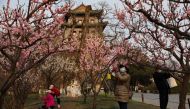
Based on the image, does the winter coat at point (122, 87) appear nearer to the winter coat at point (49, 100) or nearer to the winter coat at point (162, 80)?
the winter coat at point (162, 80)

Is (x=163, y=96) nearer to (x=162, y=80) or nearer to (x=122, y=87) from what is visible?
(x=162, y=80)

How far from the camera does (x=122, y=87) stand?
14.7m

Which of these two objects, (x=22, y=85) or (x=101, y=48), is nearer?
(x=22, y=85)

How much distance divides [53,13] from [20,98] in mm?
11211

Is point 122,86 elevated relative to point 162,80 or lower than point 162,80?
lower

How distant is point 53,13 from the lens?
472 inches

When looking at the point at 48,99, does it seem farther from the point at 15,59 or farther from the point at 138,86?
the point at 138,86

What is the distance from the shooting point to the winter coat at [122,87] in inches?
573

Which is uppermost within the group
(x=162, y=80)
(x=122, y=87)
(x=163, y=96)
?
(x=162, y=80)

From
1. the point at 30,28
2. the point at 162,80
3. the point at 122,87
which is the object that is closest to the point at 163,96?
the point at 162,80

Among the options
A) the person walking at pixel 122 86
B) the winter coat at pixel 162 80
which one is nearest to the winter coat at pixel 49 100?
the person walking at pixel 122 86

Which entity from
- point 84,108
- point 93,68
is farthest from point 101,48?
point 84,108

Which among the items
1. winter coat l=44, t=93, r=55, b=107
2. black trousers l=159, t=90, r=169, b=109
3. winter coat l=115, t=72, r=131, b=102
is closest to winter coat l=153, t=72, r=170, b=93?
black trousers l=159, t=90, r=169, b=109

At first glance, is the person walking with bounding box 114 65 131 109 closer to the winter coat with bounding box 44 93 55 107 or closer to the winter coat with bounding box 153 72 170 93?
the winter coat with bounding box 153 72 170 93
